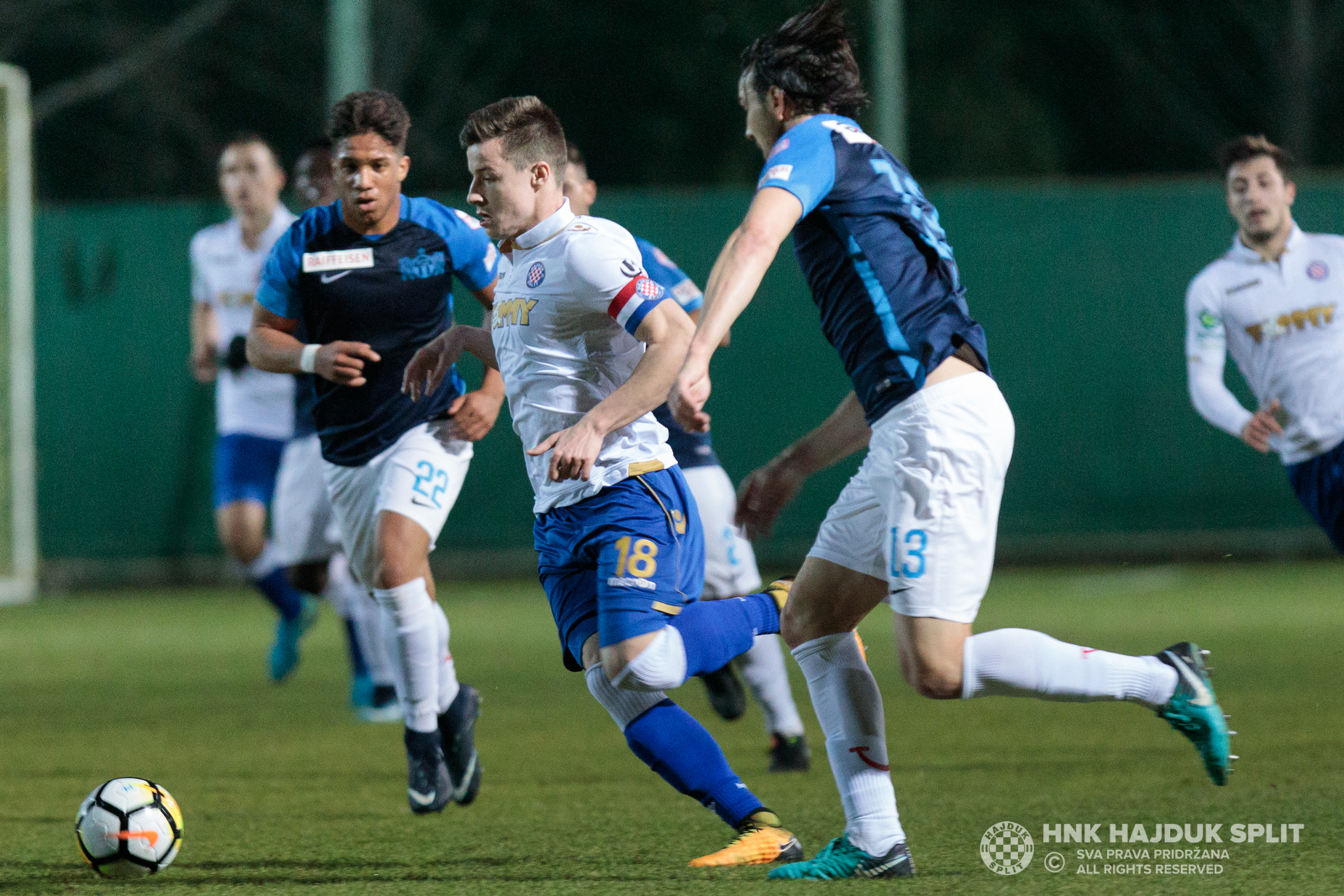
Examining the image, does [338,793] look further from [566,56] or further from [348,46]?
[566,56]

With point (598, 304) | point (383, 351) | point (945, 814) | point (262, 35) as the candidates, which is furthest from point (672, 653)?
point (262, 35)

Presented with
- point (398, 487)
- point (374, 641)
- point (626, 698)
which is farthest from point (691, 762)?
point (374, 641)

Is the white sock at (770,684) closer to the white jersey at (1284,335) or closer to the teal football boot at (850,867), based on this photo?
the teal football boot at (850,867)

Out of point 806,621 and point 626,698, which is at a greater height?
point 806,621

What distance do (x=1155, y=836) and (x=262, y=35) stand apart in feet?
65.8

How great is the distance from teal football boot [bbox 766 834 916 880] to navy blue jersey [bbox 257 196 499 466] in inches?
88.7

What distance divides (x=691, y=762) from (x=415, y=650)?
155 centimetres

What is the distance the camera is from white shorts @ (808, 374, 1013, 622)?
174 inches

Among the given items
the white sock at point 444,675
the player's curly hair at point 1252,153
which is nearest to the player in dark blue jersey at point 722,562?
the white sock at point 444,675

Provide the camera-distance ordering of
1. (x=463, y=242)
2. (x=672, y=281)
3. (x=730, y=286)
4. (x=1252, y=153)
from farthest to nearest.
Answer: (x=1252, y=153), (x=672, y=281), (x=463, y=242), (x=730, y=286)

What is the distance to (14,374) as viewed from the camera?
14.7 metres

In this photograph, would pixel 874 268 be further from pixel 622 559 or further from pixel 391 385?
pixel 391 385

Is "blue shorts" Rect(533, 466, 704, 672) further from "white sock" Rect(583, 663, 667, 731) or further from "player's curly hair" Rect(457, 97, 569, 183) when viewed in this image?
"player's curly hair" Rect(457, 97, 569, 183)

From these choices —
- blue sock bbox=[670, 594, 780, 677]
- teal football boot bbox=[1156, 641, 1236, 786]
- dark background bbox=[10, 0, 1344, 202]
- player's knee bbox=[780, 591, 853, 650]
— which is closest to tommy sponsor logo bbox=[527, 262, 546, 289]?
blue sock bbox=[670, 594, 780, 677]
